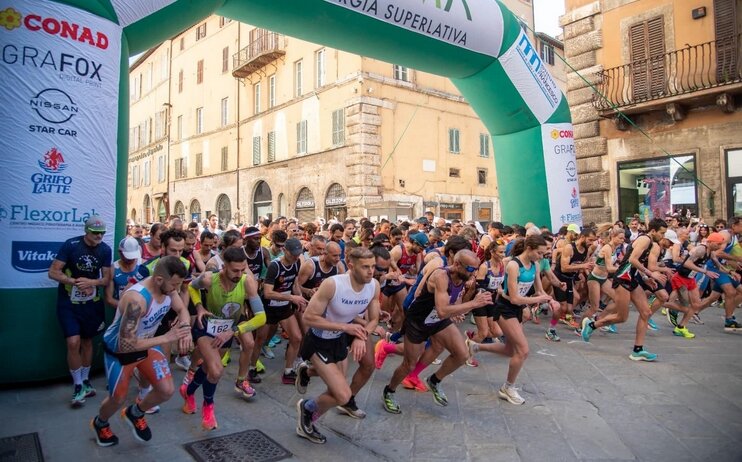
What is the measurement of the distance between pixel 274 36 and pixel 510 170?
17251 millimetres

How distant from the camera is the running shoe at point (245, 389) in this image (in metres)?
5.16

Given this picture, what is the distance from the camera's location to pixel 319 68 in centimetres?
2284

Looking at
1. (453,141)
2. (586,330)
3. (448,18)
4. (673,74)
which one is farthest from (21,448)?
(453,141)

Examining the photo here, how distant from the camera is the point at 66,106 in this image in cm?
530

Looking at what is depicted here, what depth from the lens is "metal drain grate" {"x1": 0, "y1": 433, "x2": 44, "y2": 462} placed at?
3.72 meters

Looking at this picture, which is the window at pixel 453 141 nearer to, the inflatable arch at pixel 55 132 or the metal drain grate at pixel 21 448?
the inflatable arch at pixel 55 132

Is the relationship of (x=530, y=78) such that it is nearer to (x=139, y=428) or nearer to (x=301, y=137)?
(x=139, y=428)

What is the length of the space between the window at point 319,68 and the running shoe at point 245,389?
19.2 meters

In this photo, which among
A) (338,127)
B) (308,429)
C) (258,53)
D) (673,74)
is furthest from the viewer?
(258,53)

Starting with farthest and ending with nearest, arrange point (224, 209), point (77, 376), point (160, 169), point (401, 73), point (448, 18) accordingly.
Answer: point (160, 169)
point (224, 209)
point (401, 73)
point (448, 18)
point (77, 376)

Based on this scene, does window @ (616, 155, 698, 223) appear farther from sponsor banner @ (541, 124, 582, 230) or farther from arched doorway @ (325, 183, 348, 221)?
arched doorway @ (325, 183, 348, 221)

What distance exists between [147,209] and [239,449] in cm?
3976

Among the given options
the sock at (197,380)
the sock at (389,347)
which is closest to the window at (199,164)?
the sock at (389,347)

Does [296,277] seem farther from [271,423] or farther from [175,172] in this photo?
[175,172]
